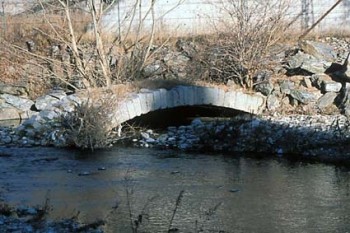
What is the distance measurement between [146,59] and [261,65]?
319 cm

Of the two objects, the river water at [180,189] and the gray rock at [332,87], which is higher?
the gray rock at [332,87]

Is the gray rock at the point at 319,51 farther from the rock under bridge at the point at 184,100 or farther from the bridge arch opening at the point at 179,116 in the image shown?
the bridge arch opening at the point at 179,116

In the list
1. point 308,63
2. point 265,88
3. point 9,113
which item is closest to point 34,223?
point 265,88

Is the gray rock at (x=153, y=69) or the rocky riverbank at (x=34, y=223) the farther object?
the gray rock at (x=153, y=69)

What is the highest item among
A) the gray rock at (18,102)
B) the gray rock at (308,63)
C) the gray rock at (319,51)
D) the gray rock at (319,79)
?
the gray rock at (319,51)

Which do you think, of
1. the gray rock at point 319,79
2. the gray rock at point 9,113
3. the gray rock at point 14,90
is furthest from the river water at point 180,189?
the gray rock at point 14,90

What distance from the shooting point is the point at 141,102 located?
1647 cm

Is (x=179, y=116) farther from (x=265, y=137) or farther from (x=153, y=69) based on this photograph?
(x=265, y=137)

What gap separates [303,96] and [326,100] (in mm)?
592

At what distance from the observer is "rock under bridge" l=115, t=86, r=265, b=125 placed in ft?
53.6

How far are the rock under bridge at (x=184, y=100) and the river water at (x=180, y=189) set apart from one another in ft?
4.16

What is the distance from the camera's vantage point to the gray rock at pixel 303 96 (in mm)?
18859

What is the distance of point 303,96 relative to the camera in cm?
1895

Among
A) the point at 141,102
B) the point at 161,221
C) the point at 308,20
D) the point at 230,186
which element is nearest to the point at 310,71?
the point at 308,20
